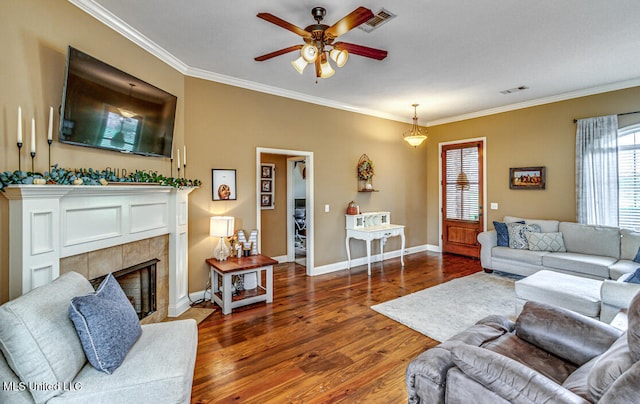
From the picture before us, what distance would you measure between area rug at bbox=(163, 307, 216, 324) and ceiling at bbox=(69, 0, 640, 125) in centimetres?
292

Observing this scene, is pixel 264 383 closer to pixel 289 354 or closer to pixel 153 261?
pixel 289 354

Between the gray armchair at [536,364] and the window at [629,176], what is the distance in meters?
3.91

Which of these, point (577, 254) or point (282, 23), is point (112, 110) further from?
point (577, 254)

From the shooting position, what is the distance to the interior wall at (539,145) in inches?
186

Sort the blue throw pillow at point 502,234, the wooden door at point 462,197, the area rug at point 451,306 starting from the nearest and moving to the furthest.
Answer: the area rug at point 451,306 → the blue throw pillow at point 502,234 → the wooden door at point 462,197

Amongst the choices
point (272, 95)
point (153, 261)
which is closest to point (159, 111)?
point (153, 261)

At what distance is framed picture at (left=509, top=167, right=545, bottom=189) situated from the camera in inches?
210

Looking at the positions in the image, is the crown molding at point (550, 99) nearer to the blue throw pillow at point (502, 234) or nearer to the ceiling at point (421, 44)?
the ceiling at point (421, 44)

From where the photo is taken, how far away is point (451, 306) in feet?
12.2

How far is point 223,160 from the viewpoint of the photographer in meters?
4.10

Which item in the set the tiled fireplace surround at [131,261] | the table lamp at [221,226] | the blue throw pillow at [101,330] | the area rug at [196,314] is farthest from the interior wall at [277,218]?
the blue throw pillow at [101,330]

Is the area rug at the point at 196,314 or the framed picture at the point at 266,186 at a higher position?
the framed picture at the point at 266,186

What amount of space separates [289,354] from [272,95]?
140 inches

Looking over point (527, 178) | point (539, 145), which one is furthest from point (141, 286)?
point (539, 145)
